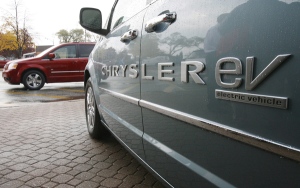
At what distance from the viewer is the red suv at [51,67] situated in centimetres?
926

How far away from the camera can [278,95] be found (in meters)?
0.80

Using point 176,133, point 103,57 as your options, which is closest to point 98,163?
point 103,57

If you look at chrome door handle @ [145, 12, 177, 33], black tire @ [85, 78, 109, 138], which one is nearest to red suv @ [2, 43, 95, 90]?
black tire @ [85, 78, 109, 138]

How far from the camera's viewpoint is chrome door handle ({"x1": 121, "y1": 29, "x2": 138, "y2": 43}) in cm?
181

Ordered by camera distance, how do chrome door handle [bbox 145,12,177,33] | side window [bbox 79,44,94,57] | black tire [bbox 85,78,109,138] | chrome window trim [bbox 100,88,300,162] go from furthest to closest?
side window [bbox 79,44,94,57] < black tire [bbox 85,78,109,138] < chrome door handle [bbox 145,12,177,33] < chrome window trim [bbox 100,88,300,162]

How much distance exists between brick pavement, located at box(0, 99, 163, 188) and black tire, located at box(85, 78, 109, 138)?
0.40ft

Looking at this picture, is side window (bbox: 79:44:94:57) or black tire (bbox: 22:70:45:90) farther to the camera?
side window (bbox: 79:44:94:57)

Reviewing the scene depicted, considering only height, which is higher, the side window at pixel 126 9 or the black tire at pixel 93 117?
the side window at pixel 126 9

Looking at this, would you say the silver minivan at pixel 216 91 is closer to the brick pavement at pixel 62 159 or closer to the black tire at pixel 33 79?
the brick pavement at pixel 62 159

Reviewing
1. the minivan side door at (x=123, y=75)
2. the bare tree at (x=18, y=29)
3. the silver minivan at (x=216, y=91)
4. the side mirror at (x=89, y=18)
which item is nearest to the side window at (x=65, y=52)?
the side mirror at (x=89, y=18)

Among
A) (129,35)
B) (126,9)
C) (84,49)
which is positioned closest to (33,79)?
(84,49)

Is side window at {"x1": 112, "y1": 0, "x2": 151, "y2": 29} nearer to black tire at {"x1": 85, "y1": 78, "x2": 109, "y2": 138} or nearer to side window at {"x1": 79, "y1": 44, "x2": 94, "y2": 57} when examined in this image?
black tire at {"x1": 85, "y1": 78, "x2": 109, "y2": 138}

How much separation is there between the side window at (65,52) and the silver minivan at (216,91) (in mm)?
8211

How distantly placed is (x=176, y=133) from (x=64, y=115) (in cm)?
419
